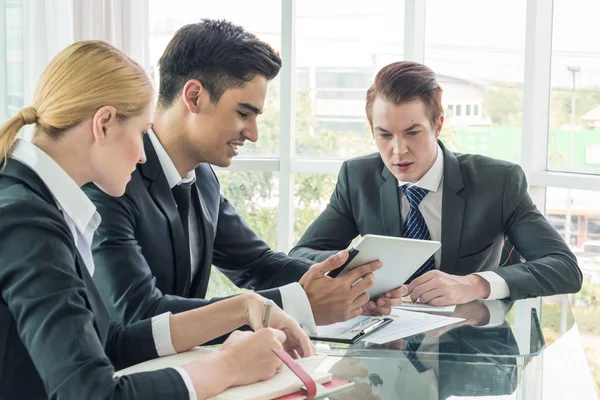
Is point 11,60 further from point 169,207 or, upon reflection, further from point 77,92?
point 77,92

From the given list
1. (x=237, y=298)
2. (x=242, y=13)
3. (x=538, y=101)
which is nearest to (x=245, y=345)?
(x=237, y=298)

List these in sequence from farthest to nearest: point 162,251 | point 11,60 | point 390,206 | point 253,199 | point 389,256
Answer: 1. point 253,199
2. point 11,60
3. point 390,206
4. point 162,251
5. point 389,256

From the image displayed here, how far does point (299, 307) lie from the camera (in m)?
1.91

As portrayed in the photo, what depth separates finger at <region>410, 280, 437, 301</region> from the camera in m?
2.15

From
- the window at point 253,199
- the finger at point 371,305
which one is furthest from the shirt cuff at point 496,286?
the window at point 253,199

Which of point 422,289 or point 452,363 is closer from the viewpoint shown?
point 452,363

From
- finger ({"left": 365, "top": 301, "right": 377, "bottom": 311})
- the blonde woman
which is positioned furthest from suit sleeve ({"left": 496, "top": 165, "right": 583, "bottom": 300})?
the blonde woman

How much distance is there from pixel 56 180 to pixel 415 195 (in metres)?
1.50

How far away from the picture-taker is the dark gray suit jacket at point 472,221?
2.52 m

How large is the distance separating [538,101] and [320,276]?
2.29 metres

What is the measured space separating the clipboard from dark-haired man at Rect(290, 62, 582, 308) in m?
0.54

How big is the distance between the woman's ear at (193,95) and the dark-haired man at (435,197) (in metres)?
0.66

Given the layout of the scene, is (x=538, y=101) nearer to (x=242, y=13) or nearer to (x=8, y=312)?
(x=242, y=13)

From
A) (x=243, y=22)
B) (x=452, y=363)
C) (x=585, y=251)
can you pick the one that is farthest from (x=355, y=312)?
(x=243, y=22)
